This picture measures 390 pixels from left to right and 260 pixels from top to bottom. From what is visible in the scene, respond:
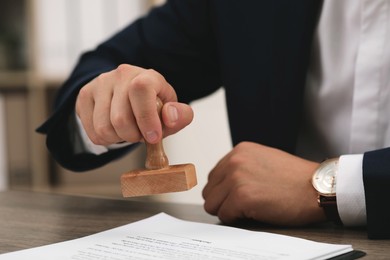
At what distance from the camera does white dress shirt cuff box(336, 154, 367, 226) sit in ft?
2.76

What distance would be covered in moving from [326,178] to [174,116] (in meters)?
0.20

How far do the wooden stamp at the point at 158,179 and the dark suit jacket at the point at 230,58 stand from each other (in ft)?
1.18

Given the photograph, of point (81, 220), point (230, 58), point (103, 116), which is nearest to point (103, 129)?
point (103, 116)

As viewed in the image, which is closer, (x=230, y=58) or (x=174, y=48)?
(x=230, y=58)

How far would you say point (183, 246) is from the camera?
0.72 m

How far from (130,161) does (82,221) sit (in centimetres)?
223

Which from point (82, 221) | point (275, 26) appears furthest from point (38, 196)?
point (275, 26)

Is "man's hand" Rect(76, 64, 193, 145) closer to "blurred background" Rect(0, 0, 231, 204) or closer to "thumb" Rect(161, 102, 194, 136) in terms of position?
"thumb" Rect(161, 102, 194, 136)

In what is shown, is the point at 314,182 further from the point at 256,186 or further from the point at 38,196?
the point at 38,196

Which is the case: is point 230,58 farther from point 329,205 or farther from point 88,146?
point 329,205

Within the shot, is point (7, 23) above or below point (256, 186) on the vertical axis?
above

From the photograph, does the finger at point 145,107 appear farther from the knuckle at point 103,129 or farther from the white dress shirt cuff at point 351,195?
the white dress shirt cuff at point 351,195

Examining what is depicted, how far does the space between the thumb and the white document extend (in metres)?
0.12

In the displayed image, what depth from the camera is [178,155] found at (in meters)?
2.70
